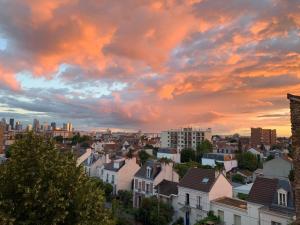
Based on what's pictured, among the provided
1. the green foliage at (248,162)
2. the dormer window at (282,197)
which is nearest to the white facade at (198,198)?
the dormer window at (282,197)

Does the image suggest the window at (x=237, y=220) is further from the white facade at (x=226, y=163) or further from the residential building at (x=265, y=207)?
the white facade at (x=226, y=163)

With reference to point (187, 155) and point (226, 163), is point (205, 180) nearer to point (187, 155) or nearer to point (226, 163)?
point (226, 163)

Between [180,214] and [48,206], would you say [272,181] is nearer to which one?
[180,214]

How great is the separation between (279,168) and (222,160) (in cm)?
3102

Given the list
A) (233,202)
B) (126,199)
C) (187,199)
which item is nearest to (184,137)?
(126,199)

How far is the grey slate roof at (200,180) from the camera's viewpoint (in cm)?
4222

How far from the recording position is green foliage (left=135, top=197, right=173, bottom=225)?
4284cm

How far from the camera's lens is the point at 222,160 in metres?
102

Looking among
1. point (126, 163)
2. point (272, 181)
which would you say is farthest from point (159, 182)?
point (272, 181)

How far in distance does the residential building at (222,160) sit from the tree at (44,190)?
81949 millimetres

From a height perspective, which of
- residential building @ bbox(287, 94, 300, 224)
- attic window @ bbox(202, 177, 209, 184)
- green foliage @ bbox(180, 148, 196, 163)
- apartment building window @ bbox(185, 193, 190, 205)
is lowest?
apartment building window @ bbox(185, 193, 190, 205)

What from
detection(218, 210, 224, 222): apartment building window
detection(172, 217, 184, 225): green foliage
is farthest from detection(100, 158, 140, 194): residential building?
detection(218, 210, 224, 222): apartment building window

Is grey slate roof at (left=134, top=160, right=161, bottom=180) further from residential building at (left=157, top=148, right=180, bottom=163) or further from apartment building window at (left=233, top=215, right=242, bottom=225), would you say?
residential building at (left=157, top=148, right=180, bottom=163)

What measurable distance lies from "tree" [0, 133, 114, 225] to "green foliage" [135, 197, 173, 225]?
22.1 metres
